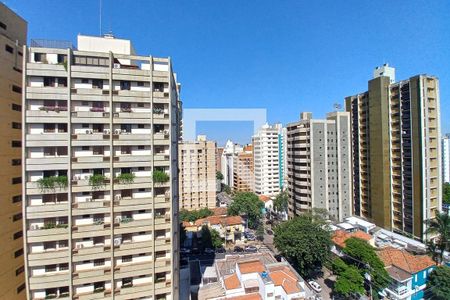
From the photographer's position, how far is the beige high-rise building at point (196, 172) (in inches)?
1796

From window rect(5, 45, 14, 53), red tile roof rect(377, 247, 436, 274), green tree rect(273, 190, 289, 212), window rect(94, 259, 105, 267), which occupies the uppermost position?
window rect(5, 45, 14, 53)

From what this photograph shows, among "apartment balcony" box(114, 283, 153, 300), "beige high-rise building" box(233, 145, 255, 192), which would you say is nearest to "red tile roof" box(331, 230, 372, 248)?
"apartment balcony" box(114, 283, 153, 300)

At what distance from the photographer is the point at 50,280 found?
11547 millimetres

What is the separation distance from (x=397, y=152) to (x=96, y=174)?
1527 inches

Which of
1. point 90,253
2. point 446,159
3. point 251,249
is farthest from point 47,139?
point 446,159

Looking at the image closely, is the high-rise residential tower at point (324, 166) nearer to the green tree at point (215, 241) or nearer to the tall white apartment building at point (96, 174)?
the green tree at point (215, 241)

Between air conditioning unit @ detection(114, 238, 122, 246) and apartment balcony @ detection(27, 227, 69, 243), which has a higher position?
apartment balcony @ detection(27, 227, 69, 243)

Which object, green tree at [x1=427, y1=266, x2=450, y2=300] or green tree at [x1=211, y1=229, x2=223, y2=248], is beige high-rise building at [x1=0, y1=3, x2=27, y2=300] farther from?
green tree at [x1=427, y1=266, x2=450, y2=300]

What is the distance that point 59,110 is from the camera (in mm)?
11984

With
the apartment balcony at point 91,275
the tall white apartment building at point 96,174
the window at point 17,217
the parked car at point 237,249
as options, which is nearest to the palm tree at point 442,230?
the parked car at point 237,249

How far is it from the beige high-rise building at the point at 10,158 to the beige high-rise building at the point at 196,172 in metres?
32.6

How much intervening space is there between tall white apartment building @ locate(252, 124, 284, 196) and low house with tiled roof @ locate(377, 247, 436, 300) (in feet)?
122

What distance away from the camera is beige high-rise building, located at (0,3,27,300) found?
11.6 metres

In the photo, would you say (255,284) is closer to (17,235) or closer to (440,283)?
(440,283)
